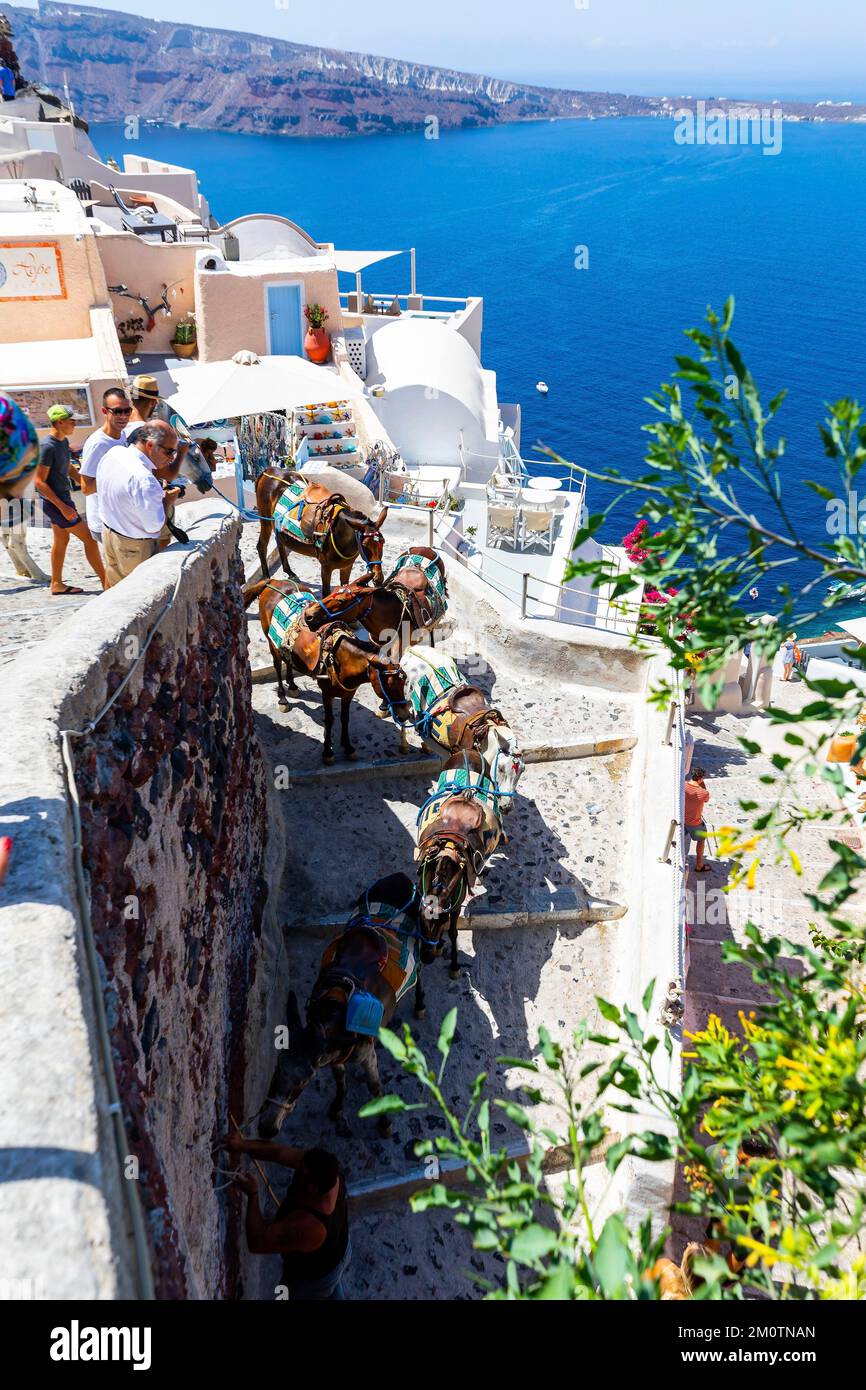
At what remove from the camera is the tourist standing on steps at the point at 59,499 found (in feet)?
29.1

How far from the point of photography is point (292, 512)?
12336 millimetres

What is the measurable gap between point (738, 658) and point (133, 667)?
16.3 m

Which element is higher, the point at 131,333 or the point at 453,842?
the point at 131,333

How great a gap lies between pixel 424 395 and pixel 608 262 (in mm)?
94469

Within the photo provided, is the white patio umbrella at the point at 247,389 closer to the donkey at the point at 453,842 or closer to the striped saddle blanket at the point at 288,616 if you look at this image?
the striped saddle blanket at the point at 288,616

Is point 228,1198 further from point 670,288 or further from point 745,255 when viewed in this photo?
point 745,255

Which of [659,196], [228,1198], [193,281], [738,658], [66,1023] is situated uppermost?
[659,196]

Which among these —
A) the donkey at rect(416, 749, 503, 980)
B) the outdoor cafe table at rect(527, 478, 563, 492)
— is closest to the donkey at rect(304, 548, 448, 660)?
the donkey at rect(416, 749, 503, 980)

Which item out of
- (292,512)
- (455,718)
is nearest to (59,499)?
(292,512)

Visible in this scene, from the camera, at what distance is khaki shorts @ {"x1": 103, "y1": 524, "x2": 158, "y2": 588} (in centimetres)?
793

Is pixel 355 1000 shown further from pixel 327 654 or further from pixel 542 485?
pixel 542 485

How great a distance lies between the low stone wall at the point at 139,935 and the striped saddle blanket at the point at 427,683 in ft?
6.90

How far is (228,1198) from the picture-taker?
6.45m

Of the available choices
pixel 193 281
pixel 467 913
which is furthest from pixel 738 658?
pixel 193 281
